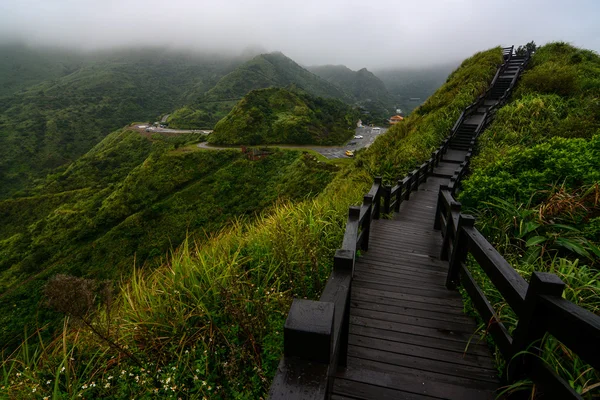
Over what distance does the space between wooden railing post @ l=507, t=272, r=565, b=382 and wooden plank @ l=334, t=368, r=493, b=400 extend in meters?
0.37

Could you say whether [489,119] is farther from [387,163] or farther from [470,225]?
[470,225]

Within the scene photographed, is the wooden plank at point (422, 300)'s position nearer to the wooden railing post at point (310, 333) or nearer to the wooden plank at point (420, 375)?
the wooden plank at point (420, 375)

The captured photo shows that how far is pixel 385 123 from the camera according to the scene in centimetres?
10688

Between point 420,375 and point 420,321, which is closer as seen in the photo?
point 420,375

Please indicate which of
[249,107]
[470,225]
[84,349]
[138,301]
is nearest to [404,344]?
[470,225]

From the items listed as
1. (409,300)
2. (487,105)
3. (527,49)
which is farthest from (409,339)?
(527,49)

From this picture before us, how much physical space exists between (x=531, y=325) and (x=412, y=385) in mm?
1125

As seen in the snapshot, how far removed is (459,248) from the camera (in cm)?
341

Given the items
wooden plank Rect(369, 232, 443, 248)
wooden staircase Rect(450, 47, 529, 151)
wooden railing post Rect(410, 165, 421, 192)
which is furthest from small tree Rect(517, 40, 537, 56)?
wooden plank Rect(369, 232, 443, 248)

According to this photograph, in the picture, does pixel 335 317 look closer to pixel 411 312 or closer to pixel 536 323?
pixel 536 323

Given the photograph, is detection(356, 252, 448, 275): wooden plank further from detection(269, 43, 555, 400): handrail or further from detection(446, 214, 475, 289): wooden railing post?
detection(446, 214, 475, 289): wooden railing post

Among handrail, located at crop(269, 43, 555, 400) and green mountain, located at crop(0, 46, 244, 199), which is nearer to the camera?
handrail, located at crop(269, 43, 555, 400)

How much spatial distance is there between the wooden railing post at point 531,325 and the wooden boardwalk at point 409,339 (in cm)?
49

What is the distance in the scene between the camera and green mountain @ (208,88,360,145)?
193 ft
